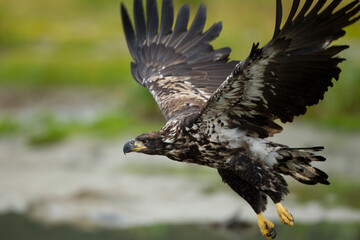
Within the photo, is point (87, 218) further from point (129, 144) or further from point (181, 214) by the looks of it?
point (129, 144)

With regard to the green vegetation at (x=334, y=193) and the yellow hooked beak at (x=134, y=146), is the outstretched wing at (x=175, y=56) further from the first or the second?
the green vegetation at (x=334, y=193)

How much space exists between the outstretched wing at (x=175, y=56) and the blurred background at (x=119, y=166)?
7.25 feet

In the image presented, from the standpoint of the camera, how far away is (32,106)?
16.2 m

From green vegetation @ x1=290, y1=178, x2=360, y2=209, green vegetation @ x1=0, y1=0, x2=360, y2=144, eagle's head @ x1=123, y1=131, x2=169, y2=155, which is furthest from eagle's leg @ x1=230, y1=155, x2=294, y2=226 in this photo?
green vegetation @ x1=0, y1=0, x2=360, y2=144

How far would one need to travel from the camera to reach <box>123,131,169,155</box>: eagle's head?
23.2 ft

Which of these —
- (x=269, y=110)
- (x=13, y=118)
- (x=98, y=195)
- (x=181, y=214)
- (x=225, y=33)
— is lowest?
(x=269, y=110)

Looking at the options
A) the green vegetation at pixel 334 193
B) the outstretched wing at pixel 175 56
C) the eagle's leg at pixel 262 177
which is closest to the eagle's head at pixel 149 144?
the eagle's leg at pixel 262 177

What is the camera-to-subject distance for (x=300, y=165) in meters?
6.95

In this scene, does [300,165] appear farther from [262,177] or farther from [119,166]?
[119,166]

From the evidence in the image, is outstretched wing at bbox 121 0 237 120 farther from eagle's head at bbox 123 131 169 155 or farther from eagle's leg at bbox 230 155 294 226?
eagle's leg at bbox 230 155 294 226

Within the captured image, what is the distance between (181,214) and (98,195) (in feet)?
4.57

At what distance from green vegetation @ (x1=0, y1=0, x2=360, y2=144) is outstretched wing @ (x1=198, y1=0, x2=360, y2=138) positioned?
6340 mm

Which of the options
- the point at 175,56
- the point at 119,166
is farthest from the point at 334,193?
the point at 175,56

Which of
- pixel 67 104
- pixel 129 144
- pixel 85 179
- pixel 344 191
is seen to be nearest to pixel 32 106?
pixel 67 104
